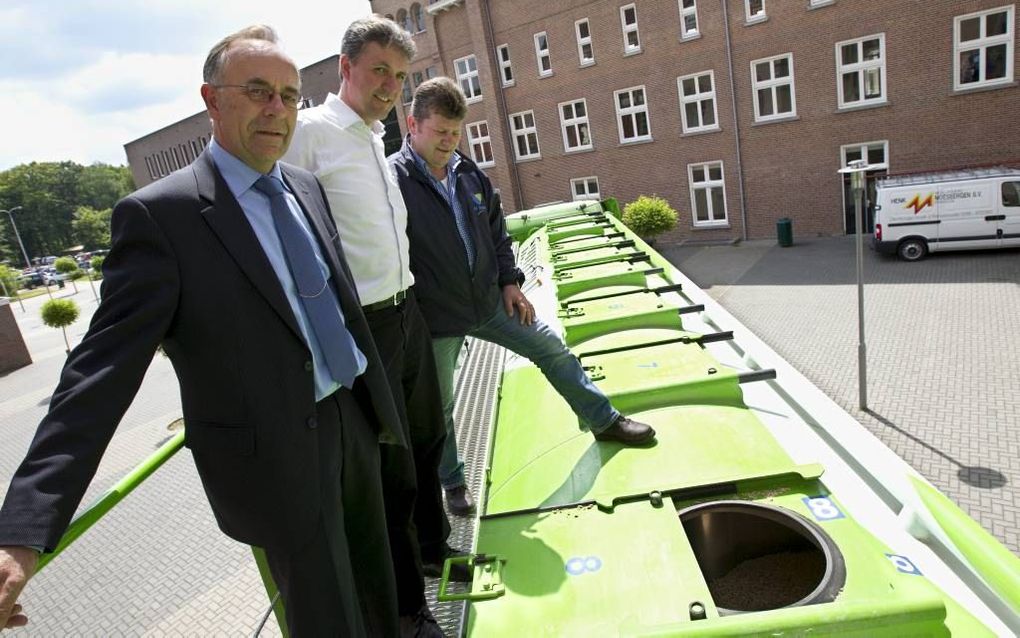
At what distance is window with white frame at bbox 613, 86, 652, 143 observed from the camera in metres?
21.2

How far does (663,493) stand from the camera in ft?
8.36

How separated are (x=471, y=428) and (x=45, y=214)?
290ft

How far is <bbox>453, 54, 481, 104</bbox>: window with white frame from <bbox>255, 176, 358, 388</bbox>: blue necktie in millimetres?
24590

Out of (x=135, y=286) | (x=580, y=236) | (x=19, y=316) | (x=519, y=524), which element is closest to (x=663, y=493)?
(x=519, y=524)

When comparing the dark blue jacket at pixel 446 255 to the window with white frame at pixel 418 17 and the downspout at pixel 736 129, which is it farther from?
the window with white frame at pixel 418 17

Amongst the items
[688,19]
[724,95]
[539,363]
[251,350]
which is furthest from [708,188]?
[251,350]

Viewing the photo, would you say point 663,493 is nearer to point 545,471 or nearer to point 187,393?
point 545,471

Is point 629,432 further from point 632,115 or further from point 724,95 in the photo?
point 632,115

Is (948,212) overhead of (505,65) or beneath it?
beneath

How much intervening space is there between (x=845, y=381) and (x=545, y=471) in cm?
779

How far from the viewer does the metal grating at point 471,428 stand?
2.62 meters

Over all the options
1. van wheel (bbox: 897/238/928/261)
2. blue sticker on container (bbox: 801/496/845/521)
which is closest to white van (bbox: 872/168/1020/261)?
van wheel (bbox: 897/238/928/261)

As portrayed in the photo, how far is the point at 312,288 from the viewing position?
1.83m

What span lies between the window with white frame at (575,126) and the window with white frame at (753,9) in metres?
6.28
